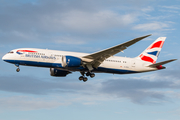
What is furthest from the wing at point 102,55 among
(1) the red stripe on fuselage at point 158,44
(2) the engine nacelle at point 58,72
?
(1) the red stripe on fuselage at point 158,44

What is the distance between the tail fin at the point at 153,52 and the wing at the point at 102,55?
8.56m

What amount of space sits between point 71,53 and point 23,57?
259 inches

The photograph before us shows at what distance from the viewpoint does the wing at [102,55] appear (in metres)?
32.1

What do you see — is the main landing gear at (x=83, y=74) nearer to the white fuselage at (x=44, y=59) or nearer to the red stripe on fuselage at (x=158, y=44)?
the white fuselage at (x=44, y=59)

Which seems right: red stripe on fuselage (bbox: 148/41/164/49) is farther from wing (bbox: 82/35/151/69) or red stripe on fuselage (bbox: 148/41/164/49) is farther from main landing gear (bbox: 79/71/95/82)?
main landing gear (bbox: 79/71/95/82)

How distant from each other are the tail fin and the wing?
856cm

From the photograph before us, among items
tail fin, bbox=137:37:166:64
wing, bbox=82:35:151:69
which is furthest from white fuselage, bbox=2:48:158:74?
tail fin, bbox=137:37:166:64

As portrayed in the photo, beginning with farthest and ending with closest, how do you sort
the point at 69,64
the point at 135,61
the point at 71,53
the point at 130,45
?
the point at 135,61 < the point at 71,53 < the point at 69,64 < the point at 130,45

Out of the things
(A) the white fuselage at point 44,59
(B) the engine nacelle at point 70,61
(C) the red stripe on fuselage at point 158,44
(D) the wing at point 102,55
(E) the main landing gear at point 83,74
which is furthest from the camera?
(C) the red stripe on fuselage at point 158,44

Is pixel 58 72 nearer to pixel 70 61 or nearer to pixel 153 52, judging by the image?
pixel 70 61

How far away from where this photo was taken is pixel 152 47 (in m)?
43.5

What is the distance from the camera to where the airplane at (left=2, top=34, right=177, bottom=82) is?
3450 centimetres

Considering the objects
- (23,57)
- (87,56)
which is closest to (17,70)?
(23,57)

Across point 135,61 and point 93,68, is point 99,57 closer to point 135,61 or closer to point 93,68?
Answer: point 93,68
